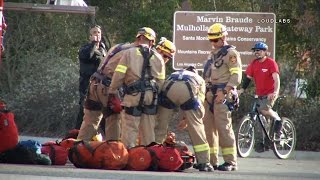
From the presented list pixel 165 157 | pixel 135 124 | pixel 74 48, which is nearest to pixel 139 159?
pixel 165 157

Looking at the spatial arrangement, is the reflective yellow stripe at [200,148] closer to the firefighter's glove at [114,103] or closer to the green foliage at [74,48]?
the firefighter's glove at [114,103]

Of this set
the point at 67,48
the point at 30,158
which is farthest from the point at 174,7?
the point at 30,158

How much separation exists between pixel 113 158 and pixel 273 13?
8462 mm

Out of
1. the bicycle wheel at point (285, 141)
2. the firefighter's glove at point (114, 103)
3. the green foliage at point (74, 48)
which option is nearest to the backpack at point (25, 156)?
the firefighter's glove at point (114, 103)

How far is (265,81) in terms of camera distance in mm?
15391

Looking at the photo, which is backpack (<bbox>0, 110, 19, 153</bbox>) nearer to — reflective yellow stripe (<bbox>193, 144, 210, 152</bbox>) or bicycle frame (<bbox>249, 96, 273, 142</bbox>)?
reflective yellow stripe (<bbox>193, 144, 210, 152</bbox>)

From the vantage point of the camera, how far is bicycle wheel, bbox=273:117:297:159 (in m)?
15.6

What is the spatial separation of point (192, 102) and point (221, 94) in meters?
0.47

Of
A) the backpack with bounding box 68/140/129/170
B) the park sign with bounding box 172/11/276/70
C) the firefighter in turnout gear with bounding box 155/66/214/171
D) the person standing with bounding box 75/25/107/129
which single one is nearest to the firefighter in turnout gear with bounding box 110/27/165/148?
the firefighter in turnout gear with bounding box 155/66/214/171

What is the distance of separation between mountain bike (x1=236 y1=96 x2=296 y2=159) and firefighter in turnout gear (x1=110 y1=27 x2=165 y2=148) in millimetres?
3403

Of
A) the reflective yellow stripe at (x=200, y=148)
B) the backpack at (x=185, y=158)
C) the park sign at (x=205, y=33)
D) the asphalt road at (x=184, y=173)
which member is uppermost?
the park sign at (x=205, y=33)

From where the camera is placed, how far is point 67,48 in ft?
73.8

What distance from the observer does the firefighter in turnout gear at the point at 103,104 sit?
41.2 feet

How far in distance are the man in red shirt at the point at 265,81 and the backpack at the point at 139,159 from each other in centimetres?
426
